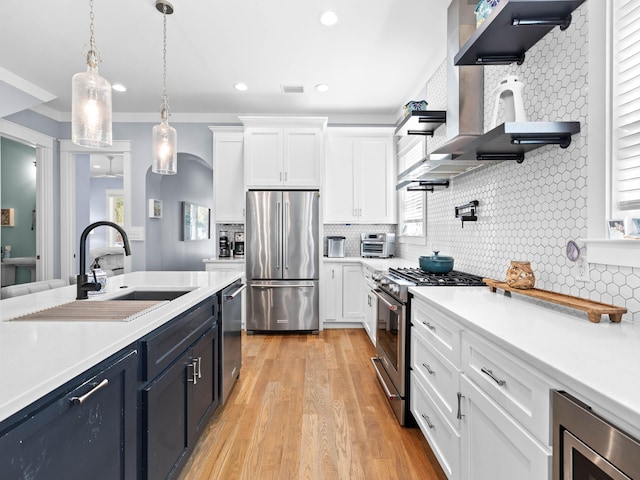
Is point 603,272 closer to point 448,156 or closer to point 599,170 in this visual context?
point 599,170

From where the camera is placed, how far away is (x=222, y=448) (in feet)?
6.29

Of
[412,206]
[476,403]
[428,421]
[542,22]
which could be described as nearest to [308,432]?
[428,421]

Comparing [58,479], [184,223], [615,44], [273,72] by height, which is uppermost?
[273,72]

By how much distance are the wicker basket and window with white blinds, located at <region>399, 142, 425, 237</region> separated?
1844 mm

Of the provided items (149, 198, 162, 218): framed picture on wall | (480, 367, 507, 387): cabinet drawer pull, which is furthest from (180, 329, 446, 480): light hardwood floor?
(149, 198, 162, 218): framed picture on wall

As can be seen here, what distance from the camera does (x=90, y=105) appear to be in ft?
5.10

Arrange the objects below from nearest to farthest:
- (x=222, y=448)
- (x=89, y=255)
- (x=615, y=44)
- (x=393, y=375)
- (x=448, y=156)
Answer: (x=615, y=44) → (x=222, y=448) → (x=448, y=156) → (x=393, y=375) → (x=89, y=255)

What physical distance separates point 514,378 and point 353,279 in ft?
10.6

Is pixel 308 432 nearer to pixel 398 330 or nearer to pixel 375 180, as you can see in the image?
pixel 398 330

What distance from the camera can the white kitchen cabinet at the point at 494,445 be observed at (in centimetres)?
94

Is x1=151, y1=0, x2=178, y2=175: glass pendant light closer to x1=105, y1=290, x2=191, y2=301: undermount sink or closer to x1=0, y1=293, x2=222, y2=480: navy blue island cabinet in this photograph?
x1=105, y1=290, x2=191, y2=301: undermount sink

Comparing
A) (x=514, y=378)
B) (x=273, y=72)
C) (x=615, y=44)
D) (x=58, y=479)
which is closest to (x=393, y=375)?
(x=514, y=378)

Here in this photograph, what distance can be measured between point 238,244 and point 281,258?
3.12 ft

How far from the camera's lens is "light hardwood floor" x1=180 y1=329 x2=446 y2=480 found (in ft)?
5.73
